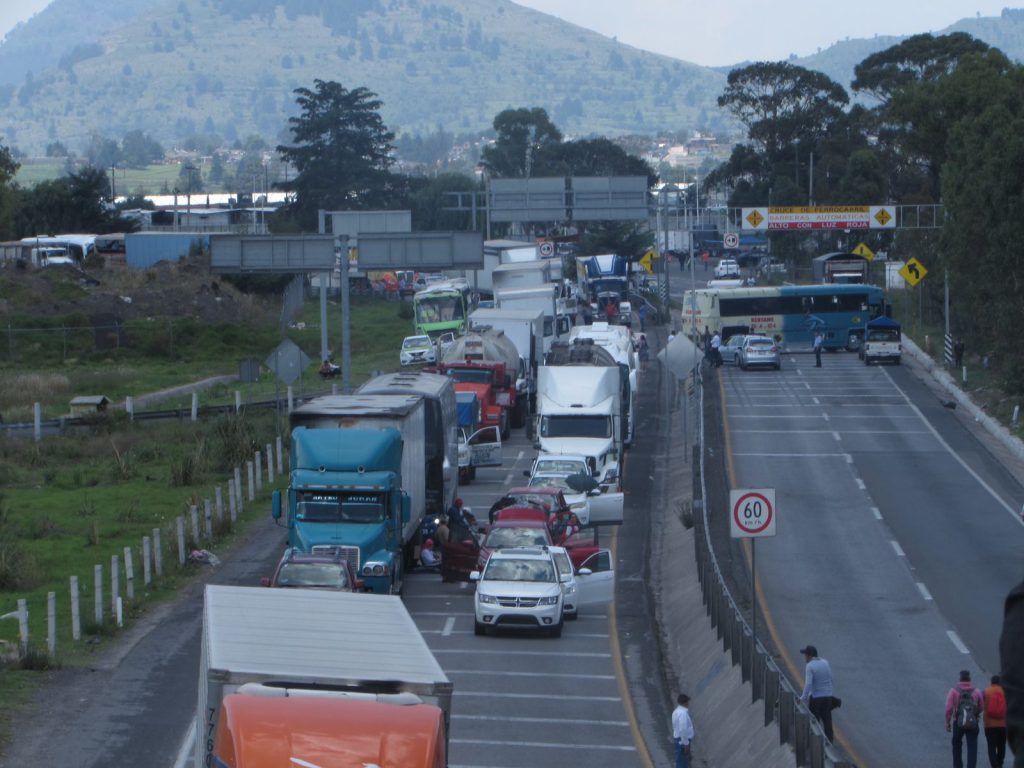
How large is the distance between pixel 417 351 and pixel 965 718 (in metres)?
51.5

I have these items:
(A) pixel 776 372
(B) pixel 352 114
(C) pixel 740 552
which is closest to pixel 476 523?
(C) pixel 740 552

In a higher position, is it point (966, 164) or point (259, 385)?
point (966, 164)

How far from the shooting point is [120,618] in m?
25.1

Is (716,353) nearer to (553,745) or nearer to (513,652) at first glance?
(513,652)

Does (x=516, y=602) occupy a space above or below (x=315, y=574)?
below

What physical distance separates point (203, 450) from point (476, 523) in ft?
36.5

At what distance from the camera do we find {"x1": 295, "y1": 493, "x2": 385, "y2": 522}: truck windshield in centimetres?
2684

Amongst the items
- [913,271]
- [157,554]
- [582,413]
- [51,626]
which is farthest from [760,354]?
[51,626]

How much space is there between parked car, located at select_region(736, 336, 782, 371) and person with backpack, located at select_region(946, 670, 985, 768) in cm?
4719

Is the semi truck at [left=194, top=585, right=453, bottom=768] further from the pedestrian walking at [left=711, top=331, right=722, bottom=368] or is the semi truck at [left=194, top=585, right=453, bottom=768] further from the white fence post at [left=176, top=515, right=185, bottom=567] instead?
the pedestrian walking at [left=711, top=331, right=722, bottom=368]

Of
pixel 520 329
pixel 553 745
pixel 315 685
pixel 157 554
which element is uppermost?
pixel 520 329

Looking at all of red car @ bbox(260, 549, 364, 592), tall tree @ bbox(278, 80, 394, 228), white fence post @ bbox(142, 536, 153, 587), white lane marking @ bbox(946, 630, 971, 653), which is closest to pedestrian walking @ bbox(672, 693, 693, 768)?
red car @ bbox(260, 549, 364, 592)

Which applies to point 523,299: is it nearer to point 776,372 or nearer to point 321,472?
point 776,372

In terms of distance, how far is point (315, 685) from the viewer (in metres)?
10.4
